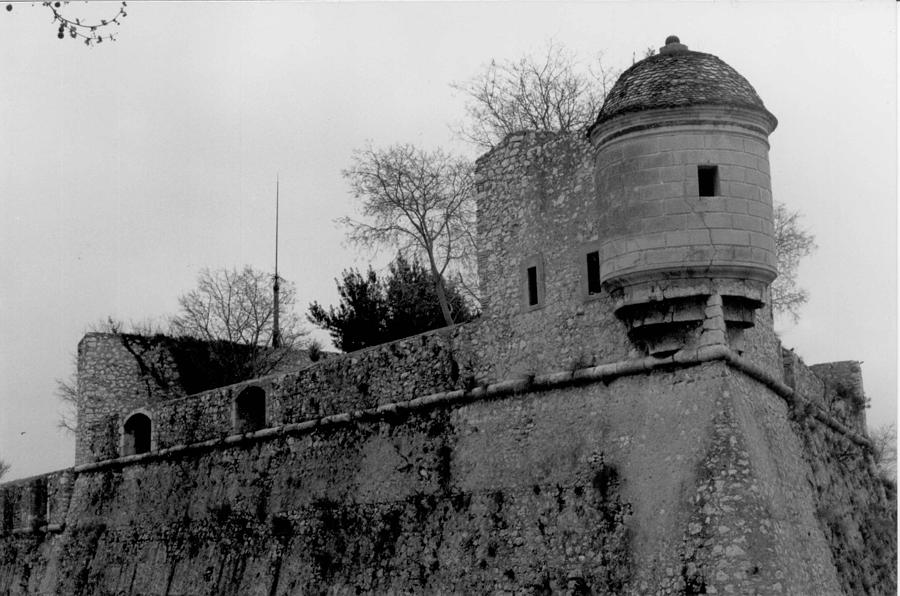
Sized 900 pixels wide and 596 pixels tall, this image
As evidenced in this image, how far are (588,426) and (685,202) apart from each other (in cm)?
309

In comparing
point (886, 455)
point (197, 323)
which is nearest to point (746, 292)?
point (886, 455)

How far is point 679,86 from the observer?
1484cm

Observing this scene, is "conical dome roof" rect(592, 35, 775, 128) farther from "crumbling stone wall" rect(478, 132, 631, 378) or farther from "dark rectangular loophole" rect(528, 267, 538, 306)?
"dark rectangular loophole" rect(528, 267, 538, 306)

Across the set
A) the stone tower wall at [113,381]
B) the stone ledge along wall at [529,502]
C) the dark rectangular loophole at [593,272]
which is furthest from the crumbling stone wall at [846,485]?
the stone tower wall at [113,381]

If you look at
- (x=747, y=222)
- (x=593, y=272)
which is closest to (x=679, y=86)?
(x=747, y=222)

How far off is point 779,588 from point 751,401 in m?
2.50

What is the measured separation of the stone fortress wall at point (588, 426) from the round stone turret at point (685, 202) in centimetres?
3

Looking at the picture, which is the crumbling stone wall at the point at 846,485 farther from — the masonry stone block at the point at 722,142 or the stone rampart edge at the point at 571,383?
the masonry stone block at the point at 722,142

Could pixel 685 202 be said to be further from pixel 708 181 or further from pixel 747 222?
pixel 747 222

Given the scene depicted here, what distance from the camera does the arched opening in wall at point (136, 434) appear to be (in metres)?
25.0

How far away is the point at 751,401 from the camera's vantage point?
15.3 metres

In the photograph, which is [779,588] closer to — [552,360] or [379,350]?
[552,360]

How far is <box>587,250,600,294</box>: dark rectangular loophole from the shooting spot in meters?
16.2

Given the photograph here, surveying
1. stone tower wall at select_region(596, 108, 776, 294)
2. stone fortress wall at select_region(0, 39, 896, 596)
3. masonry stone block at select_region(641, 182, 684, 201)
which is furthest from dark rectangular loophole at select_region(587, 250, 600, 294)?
masonry stone block at select_region(641, 182, 684, 201)
